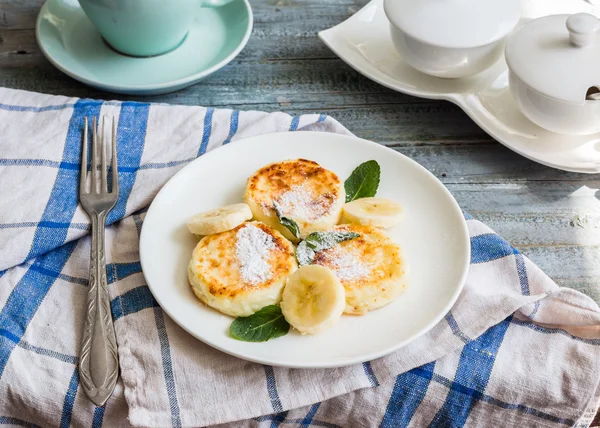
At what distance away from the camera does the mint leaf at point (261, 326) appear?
3.76ft

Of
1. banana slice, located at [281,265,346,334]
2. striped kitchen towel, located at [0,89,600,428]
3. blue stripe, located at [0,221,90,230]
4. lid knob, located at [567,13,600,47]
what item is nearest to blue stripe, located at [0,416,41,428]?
striped kitchen towel, located at [0,89,600,428]

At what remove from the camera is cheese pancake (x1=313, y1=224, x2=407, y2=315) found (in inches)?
47.1

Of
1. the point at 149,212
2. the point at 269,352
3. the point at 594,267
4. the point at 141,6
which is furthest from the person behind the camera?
the point at 141,6

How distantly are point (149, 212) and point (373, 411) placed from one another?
552mm

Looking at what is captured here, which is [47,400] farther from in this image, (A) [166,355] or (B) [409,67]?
(B) [409,67]

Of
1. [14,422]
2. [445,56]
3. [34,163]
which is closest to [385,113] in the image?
[445,56]

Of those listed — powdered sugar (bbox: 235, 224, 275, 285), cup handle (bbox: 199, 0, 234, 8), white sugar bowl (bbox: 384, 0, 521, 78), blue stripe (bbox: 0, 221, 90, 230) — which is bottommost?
blue stripe (bbox: 0, 221, 90, 230)

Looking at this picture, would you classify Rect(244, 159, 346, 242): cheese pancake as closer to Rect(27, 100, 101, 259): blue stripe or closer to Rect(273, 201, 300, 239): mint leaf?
Rect(273, 201, 300, 239): mint leaf

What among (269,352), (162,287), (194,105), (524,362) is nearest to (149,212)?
(162,287)

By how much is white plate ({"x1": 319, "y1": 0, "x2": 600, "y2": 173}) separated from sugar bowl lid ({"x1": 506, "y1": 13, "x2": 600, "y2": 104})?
0.16m

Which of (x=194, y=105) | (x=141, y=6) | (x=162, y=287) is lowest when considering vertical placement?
(x=194, y=105)

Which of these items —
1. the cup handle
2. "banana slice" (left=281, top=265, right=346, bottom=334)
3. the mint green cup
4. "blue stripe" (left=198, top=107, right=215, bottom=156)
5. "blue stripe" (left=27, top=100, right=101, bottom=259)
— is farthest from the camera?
the cup handle

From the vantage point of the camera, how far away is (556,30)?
1.61 metres

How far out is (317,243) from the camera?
126cm
